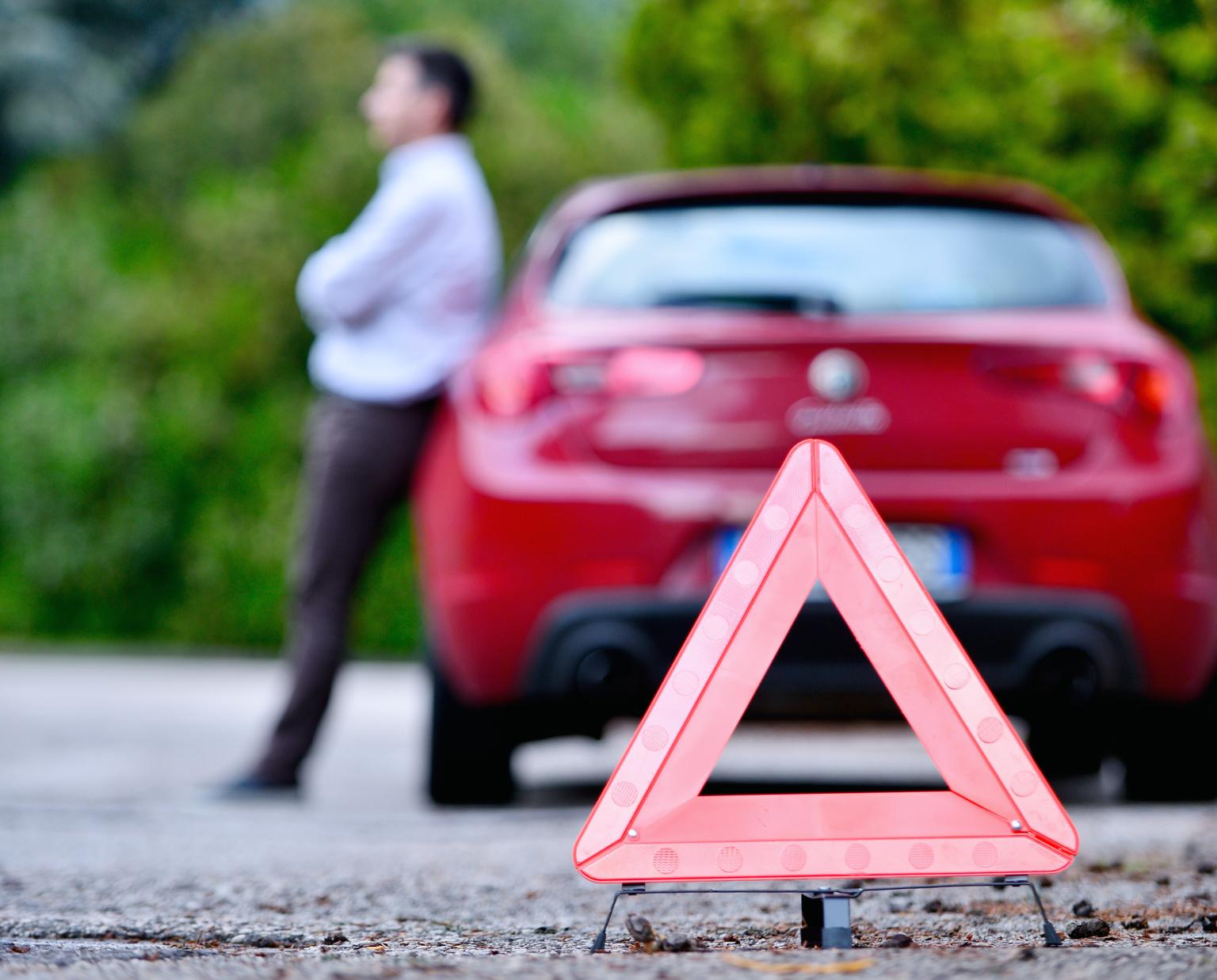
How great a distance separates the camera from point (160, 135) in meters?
38.8

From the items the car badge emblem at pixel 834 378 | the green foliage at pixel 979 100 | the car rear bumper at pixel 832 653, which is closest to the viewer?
the car rear bumper at pixel 832 653

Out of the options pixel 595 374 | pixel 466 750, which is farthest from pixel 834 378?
pixel 466 750

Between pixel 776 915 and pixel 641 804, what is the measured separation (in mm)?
635

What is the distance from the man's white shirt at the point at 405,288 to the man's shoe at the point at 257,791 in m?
1.12

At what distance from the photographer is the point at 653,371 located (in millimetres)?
4762

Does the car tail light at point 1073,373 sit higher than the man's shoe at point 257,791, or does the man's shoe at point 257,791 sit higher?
the car tail light at point 1073,373

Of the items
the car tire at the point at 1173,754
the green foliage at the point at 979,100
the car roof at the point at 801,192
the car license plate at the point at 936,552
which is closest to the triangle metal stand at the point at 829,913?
the car license plate at the point at 936,552

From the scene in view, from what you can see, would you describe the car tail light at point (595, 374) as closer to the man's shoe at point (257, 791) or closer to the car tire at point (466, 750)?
the car tire at point (466, 750)

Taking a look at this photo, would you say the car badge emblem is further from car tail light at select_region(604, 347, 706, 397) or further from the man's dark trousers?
the man's dark trousers

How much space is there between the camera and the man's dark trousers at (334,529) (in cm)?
571

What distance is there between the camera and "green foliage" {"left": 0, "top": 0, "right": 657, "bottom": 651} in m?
19.4

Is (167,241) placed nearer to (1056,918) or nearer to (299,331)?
(299,331)

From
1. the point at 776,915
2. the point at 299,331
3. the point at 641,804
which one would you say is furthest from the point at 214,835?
the point at 299,331

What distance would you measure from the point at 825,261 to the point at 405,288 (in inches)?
53.5
